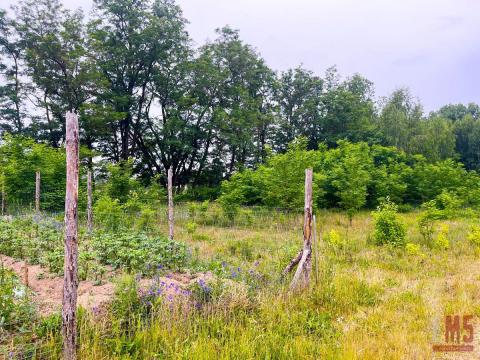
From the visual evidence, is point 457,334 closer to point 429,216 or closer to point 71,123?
point 71,123

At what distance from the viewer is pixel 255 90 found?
97.1ft

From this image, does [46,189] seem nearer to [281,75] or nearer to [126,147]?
[126,147]

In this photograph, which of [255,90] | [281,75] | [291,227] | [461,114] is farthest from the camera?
[461,114]

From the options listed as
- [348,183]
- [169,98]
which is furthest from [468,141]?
[169,98]

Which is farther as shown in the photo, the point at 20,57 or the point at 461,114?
the point at 461,114

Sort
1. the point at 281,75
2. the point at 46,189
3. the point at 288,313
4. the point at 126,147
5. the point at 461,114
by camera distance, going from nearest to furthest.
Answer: the point at 288,313
the point at 46,189
the point at 126,147
the point at 281,75
the point at 461,114

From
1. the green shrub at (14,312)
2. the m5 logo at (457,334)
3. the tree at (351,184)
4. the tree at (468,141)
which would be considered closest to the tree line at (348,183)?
the tree at (351,184)

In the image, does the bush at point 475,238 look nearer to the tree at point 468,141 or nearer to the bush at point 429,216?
the bush at point 429,216

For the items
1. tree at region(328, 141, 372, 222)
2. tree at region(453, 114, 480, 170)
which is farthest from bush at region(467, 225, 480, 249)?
tree at region(453, 114, 480, 170)

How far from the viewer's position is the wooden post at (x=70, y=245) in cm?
287

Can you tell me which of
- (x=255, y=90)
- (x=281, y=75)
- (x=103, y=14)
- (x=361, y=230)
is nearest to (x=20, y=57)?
(x=103, y=14)

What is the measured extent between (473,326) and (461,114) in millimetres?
54321

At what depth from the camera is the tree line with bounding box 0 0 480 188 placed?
68.5 feet

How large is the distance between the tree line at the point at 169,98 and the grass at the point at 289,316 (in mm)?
17717
